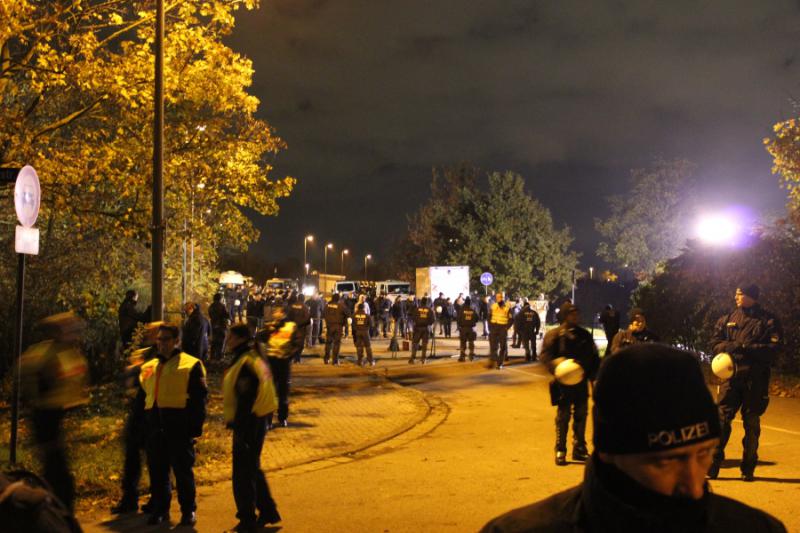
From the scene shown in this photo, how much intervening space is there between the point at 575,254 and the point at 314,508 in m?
56.6

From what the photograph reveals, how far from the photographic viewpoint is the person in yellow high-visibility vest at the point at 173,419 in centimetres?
690

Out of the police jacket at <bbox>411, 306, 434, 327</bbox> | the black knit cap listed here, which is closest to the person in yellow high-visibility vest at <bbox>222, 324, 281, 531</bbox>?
the black knit cap

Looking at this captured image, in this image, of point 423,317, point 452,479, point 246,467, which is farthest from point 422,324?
point 246,467

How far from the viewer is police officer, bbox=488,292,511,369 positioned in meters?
20.3

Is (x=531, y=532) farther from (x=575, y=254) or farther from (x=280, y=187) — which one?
(x=575, y=254)

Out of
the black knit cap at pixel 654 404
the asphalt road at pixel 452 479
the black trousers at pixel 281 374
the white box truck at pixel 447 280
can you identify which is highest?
the white box truck at pixel 447 280

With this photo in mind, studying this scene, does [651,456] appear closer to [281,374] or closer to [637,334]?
[637,334]

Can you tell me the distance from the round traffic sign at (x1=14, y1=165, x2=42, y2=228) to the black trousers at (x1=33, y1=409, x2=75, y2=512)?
2.89m

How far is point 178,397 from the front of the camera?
6.90m

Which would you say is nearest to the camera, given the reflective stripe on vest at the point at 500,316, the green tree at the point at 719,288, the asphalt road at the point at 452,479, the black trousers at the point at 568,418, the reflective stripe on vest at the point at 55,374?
the reflective stripe on vest at the point at 55,374

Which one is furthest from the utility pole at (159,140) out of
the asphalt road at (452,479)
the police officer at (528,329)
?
the police officer at (528,329)

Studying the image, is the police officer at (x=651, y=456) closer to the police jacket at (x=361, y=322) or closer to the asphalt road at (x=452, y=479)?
the asphalt road at (x=452, y=479)

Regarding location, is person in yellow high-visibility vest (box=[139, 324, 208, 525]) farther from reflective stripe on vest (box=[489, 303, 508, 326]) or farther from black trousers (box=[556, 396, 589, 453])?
reflective stripe on vest (box=[489, 303, 508, 326])

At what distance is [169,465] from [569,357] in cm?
464
